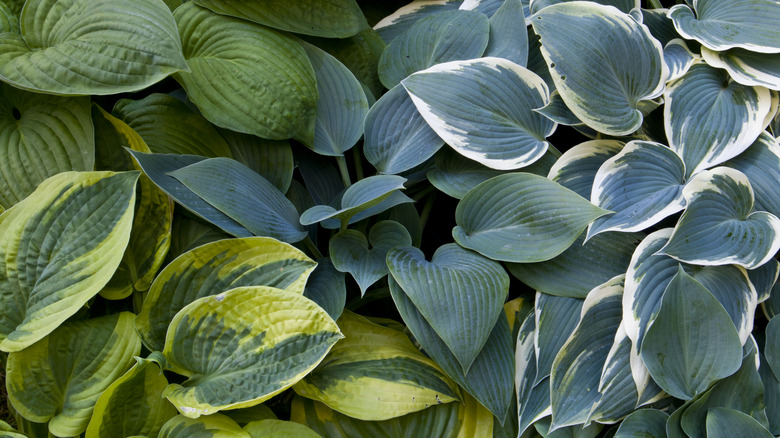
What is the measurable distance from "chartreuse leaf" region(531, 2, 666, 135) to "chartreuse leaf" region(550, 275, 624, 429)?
0.93 feet

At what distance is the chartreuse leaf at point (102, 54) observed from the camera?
2.89 feet

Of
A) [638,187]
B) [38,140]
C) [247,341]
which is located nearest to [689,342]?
[638,187]

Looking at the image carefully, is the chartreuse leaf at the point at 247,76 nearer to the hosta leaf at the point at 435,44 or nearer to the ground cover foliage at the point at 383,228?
the ground cover foliage at the point at 383,228

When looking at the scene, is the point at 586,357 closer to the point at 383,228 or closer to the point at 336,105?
the point at 383,228

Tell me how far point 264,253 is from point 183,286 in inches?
5.2

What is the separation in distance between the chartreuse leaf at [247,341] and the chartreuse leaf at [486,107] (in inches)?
15.3

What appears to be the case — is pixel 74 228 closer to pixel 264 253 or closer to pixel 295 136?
pixel 264 253

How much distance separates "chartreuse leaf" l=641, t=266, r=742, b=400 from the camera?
2.89ft

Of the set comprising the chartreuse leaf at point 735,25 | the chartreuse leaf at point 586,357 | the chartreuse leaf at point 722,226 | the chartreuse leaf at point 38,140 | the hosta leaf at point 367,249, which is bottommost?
the chartreuse leaf at point 586,357

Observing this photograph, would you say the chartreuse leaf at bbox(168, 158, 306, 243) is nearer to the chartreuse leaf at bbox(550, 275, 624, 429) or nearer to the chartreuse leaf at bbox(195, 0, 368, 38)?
the chartreuse leaf at bbox(195, 0, 368, 38)

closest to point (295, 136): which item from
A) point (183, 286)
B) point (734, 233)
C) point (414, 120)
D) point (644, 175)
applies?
point (414, 120)

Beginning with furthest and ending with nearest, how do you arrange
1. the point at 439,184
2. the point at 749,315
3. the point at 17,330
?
1. the point at 439,184
2. the point at 749,315
3. the point at 17,330

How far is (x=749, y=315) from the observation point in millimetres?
950

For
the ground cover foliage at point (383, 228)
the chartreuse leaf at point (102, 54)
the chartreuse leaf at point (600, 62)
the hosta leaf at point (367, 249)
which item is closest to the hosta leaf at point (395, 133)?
the ground cover foliage at point (383, 228)
